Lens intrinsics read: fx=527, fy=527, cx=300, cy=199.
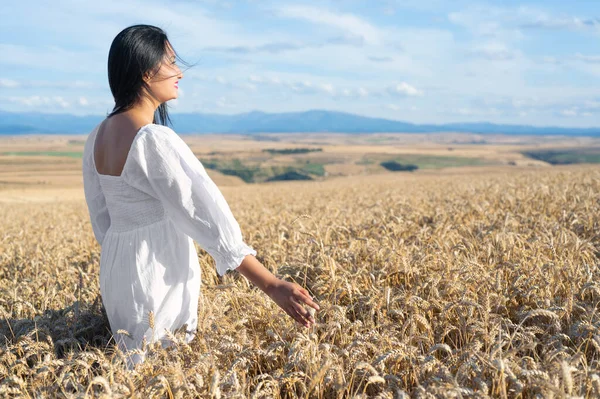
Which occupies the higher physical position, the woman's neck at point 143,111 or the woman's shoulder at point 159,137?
the woman's neck at point 143,111

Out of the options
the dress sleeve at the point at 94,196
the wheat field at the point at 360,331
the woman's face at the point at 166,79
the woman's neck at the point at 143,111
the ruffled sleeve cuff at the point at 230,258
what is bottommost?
the wheat field at the point at 360,331

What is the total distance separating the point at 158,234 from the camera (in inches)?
115

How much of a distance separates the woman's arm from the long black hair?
1.12 m

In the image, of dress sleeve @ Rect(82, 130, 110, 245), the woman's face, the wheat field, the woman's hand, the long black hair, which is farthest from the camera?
dress sleeve @ Rect(82, 130, 110, 245)

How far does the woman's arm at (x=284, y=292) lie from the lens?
8.48ft

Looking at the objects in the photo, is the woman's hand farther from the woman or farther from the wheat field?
the wheat field

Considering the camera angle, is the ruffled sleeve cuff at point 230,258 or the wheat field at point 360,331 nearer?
the wheat field at point 360,331

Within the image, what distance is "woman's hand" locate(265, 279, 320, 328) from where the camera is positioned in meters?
2.58

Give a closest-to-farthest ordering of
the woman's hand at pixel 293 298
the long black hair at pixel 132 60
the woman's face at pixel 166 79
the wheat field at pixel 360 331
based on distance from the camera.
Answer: the wheat field at pixel 360 331, the woman's hand at pixel 293 298, the long black hair at pixel 132 60, the woman's face at pixel 166 79

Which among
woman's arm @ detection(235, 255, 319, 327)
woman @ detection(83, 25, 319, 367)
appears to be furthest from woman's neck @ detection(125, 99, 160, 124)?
woman's arm @ detection(235, 255, 319, 327)

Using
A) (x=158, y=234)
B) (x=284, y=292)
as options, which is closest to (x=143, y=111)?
(x=158, y=234)

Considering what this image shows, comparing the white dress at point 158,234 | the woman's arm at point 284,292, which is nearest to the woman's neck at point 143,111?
the white dress at point 158,234

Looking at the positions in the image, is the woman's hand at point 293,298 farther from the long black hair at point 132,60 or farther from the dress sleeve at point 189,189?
the long black hair at point 132,60

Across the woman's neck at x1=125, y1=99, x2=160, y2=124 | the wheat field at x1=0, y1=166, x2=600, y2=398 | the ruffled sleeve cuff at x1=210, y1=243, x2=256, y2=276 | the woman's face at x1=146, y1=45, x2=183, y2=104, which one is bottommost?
the wheat field at x1=0, y1=166, x2=600, y2=398
